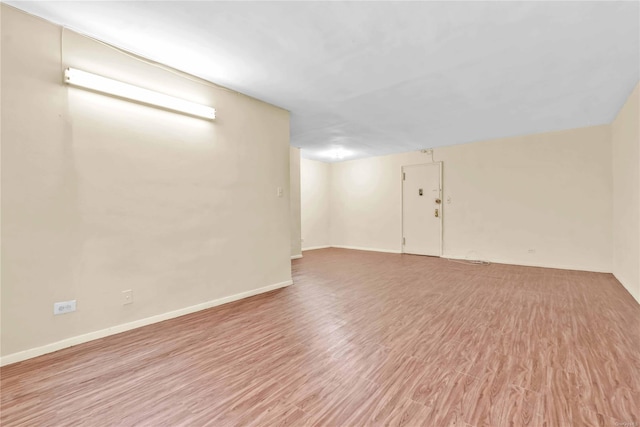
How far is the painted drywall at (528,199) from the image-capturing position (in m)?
4.63

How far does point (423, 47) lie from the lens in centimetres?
240

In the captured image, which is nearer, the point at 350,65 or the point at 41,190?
the point at 41,190

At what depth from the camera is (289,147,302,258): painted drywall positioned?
6270mm

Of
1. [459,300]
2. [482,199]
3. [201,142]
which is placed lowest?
[459,300]

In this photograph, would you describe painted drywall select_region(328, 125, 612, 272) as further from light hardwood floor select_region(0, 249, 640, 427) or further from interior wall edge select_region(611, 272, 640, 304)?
→ light hardwood floor select_region(0, 249, 640, 427)

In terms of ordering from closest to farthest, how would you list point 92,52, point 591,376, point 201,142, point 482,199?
point 591,376
point 92,52
point 201,142
point 482,199

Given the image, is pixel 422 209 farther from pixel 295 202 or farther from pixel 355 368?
pixel 355 368

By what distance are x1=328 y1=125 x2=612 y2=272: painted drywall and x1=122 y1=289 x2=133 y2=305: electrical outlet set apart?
18.7 ft

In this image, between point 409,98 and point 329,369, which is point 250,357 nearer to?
point 329,369

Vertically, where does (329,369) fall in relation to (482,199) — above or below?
below

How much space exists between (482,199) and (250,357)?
5.43 m

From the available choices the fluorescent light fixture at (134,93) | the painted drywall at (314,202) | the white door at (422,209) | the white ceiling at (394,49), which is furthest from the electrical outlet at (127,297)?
the white door at (422,209)

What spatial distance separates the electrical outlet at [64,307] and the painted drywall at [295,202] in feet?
14.1

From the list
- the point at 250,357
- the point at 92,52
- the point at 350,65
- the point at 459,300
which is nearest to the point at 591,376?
the point at 459,300
